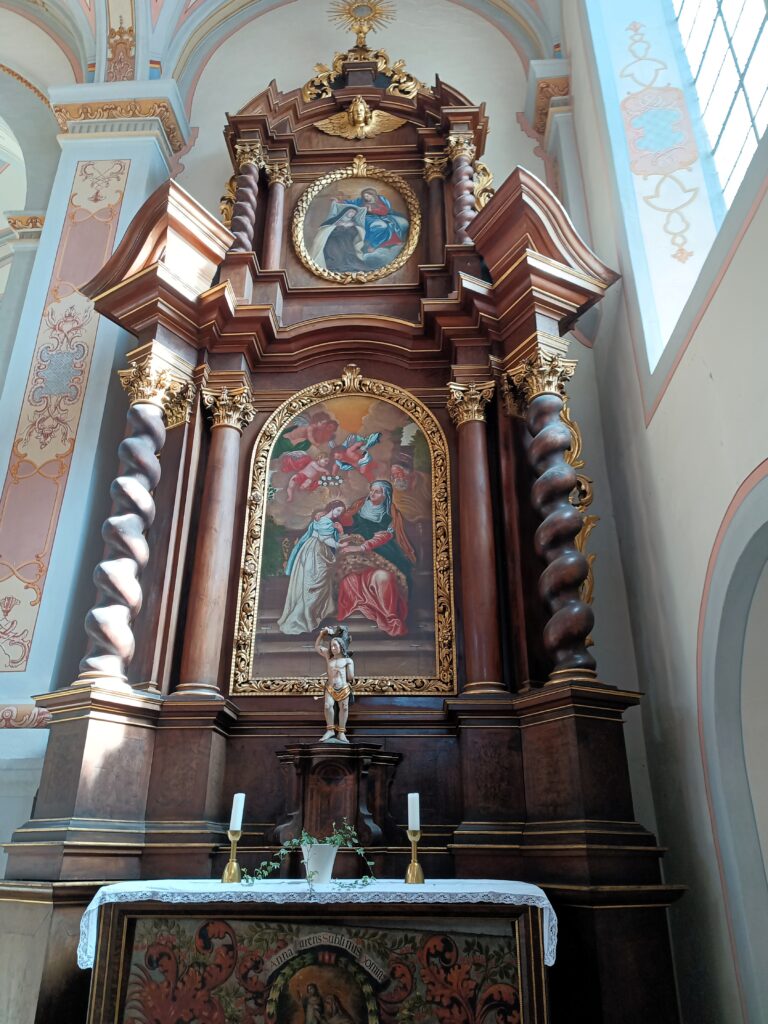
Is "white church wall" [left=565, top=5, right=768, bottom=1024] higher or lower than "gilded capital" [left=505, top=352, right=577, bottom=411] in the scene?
lower

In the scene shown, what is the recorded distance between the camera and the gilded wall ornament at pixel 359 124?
268 inches

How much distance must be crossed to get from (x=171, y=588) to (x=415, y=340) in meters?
2.26

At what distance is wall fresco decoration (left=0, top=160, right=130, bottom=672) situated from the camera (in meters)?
5.38

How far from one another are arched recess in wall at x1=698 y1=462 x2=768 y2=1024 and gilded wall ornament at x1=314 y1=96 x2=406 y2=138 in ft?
15.2

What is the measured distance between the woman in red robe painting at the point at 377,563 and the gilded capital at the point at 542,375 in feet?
3.35

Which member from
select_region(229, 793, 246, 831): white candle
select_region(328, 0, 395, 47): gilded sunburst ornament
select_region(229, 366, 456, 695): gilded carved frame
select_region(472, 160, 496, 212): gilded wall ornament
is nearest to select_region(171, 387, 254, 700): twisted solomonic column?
select_region(229, 366, 456, 695): gilded carved frame

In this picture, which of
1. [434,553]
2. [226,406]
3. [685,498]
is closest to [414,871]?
[434,553]

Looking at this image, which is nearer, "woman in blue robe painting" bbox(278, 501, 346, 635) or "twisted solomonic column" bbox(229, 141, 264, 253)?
"woman in blue robe painting" bbox(278, 501, 346, 635)

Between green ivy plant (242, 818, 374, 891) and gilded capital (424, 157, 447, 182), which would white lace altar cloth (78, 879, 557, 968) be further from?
gilded capital (424, 157, 447, 182)

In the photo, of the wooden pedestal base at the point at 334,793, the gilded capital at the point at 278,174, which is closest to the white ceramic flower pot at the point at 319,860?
the wooden pedestal base at the point at 334,793

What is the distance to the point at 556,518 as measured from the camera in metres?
4.59

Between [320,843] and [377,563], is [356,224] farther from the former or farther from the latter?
[320,843]

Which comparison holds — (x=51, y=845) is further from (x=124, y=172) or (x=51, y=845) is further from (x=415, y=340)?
(x=124, y=172)

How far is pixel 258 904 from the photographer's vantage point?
337cm
